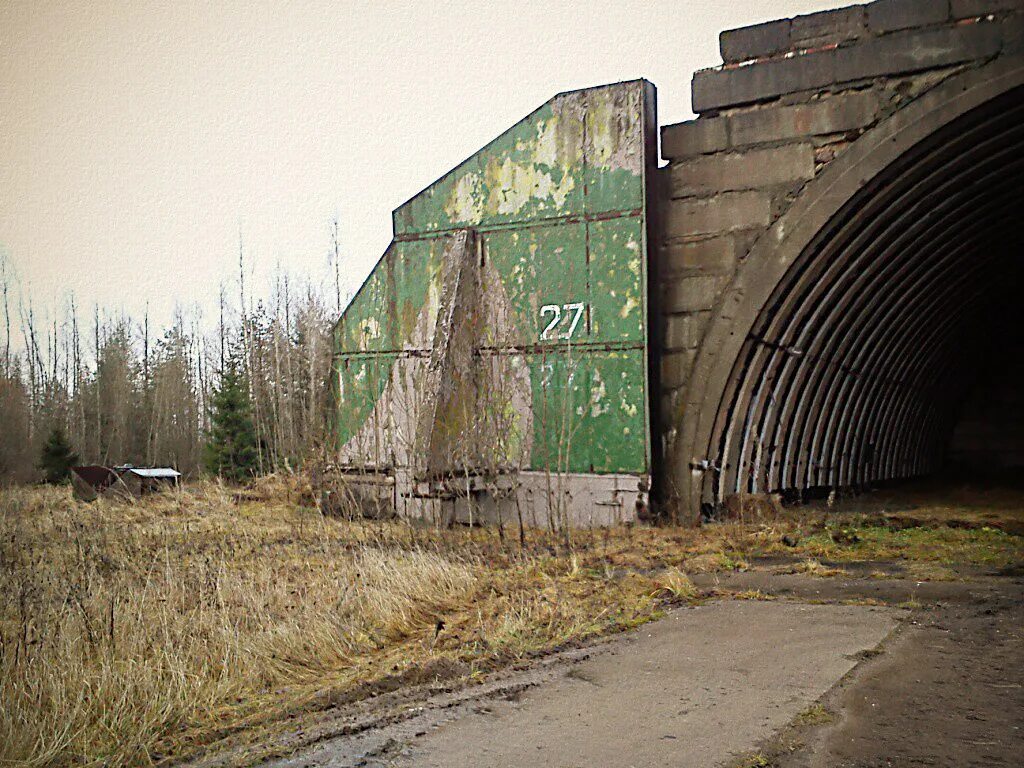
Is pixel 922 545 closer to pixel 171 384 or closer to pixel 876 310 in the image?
pixel 876 310

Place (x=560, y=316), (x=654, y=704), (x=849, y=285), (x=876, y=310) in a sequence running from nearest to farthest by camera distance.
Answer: (x=654, y=704) → (x=849, y=285) → (x=560, y=316) → (x=876, y=310)

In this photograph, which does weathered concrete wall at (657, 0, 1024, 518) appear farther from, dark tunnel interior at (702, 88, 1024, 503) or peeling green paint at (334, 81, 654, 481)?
dark tunnel interior at (702, 88, 1024, 503)

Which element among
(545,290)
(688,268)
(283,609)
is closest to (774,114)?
(688,268)

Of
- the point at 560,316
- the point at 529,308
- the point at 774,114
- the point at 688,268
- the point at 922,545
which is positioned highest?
the point at 774,114

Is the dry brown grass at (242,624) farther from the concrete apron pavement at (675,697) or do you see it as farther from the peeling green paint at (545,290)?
A: the peeling green paint at (545,290)

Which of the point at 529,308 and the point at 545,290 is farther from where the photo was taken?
the point at 529,308

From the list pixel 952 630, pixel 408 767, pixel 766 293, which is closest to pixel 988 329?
pixel 766 293

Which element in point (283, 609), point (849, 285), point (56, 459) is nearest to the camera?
point (283, 609)

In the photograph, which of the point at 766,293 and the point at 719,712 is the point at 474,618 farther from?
the point at 766,293

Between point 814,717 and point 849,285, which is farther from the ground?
point 849,285

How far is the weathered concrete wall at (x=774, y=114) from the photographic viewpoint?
11375mm

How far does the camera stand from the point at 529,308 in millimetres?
13672

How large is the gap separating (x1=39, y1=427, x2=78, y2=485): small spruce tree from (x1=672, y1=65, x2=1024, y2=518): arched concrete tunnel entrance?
18758mm

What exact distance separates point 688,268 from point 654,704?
8.51m
